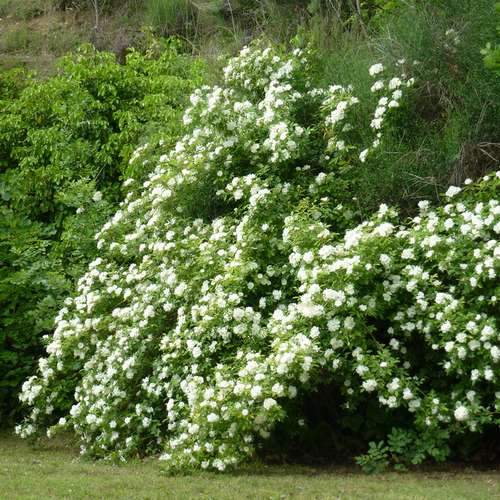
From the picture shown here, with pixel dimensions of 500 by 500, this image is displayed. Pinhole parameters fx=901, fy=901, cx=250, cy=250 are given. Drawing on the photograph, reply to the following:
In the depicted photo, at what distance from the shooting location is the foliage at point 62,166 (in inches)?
375

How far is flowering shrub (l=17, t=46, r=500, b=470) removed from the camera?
20.8 feet

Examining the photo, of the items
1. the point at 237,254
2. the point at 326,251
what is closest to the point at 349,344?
the point at 326,251

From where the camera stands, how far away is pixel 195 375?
7.22m

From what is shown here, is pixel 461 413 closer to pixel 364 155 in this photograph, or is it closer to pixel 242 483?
pixel 242 483

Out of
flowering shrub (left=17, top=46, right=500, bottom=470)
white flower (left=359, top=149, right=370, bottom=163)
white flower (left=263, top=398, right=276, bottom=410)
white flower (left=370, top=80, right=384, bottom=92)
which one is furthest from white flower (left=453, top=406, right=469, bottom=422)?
white flower (left=370, top=80, right=384, bottom=92)

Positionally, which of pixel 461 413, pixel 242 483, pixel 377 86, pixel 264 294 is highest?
pixel 377 86

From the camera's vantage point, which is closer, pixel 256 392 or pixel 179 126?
pixel 256 392

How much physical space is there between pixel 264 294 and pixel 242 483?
1784 mm

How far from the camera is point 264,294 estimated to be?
7.52 m

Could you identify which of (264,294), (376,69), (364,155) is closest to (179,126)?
(376,69)

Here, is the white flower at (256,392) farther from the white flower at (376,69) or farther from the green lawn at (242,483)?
the white flower at (376,69)

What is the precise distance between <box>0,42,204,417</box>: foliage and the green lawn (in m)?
2.51

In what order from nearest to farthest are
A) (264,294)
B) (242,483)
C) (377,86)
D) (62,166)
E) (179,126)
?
(242,483) < (264,294) < (377,86) < (179,126) < (62,166)

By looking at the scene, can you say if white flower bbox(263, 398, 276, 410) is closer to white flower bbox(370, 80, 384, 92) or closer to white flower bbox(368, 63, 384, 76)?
white flower bbox(370, 80, 384, 92)
